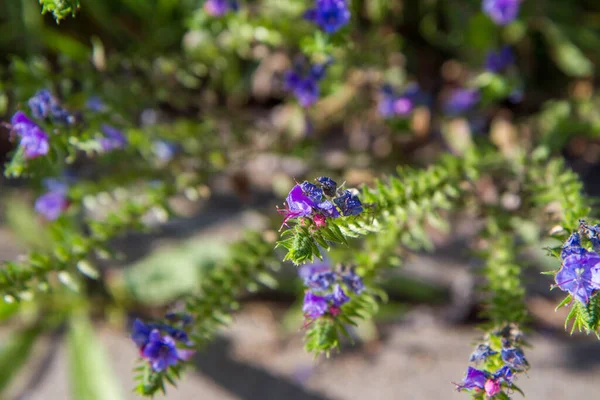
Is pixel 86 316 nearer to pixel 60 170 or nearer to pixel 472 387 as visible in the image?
pixel 60 170

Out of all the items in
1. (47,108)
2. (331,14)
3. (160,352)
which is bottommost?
(160,352)

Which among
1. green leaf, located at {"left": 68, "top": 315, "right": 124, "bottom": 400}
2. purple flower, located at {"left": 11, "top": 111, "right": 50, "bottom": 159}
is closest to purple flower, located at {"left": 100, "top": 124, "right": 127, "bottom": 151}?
purple flower, located at {"left": 11, "top": 111, "right": 50, "bottom": 159}

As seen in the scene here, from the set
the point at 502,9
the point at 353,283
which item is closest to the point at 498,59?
the point at 502,9

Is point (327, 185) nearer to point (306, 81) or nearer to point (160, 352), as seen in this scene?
point (160, 352)

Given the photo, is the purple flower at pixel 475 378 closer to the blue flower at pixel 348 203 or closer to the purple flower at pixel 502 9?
the blue flower at pixel 348 203

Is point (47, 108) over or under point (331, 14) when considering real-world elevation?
under

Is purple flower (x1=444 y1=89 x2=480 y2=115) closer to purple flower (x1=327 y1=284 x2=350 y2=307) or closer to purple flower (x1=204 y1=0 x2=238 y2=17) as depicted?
purple flower (x1=204 y1=0 x2=238 y2=17)

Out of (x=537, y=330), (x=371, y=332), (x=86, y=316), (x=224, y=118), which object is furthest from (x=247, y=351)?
(x=537, y=330)
